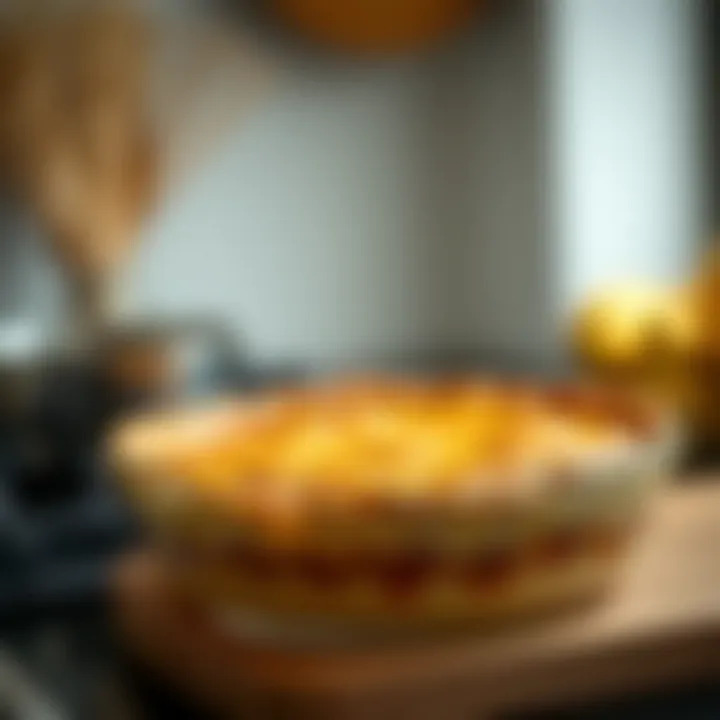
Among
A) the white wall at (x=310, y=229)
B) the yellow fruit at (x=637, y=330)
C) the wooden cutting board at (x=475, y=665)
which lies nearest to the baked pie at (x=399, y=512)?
the wooden cutting board at (x=475, y=665)

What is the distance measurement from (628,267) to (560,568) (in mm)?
490

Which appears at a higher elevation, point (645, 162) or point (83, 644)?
point (645, 162)

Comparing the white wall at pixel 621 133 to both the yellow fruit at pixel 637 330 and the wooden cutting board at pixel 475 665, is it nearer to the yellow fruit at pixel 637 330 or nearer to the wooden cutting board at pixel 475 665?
the yellow fruit at pixel 637 330

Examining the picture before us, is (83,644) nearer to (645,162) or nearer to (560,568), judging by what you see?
(560,568)

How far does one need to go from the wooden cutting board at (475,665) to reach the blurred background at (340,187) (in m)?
0.26

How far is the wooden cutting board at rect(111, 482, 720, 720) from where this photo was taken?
0.54m

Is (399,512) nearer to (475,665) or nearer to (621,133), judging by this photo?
(475,665)

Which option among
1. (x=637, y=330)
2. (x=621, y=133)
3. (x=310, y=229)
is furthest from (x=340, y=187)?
(x=637, y=330)

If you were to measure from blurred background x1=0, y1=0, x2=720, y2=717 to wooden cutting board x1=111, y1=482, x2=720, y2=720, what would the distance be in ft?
0.86

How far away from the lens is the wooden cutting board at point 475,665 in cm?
54

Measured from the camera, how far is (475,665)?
0.54 m

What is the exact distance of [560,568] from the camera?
0.57 m

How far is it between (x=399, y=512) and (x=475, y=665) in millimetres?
57

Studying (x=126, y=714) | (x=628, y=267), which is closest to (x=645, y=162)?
(x=628, y=267)
